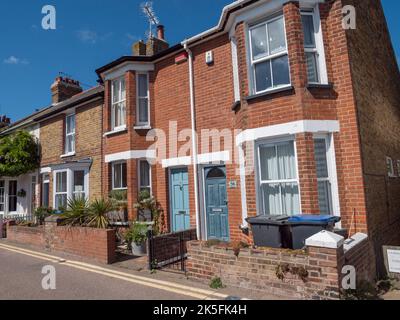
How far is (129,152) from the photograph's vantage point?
9.82 meters

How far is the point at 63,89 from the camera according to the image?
16.6 metres

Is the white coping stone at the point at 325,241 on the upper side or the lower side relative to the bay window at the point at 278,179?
lower

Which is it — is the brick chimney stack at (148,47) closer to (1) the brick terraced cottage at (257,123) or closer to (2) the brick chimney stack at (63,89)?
(1) the brick terraced cottage at (257,123)

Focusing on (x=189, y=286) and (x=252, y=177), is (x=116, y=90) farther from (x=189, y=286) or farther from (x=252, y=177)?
(x=189, y=286)

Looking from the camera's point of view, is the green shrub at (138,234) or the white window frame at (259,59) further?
the green shrub at (138,234)

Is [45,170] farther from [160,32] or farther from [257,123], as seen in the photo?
[257,123]

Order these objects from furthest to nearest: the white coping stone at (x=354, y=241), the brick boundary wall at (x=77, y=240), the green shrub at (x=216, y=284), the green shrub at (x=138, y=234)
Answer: the green shrub at (x=138, y=234)
the brick boundary wall at (x=77, y=240)
the green shrub at (x=216, y=284)
the white coping stone at (x=354, y=241)

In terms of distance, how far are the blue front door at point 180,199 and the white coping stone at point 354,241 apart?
4846 mm

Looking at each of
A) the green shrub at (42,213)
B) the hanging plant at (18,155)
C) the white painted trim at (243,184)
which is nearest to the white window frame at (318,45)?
the white painted trim at (243,184)

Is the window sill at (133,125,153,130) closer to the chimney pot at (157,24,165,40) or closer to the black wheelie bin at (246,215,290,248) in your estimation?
the chimney pot at (157,24,165,40)

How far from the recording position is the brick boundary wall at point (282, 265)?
420 centimetres

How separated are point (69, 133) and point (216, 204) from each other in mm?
8099

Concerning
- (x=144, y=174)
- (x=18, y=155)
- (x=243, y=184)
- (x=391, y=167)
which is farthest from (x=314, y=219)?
(x=18, y=155)
